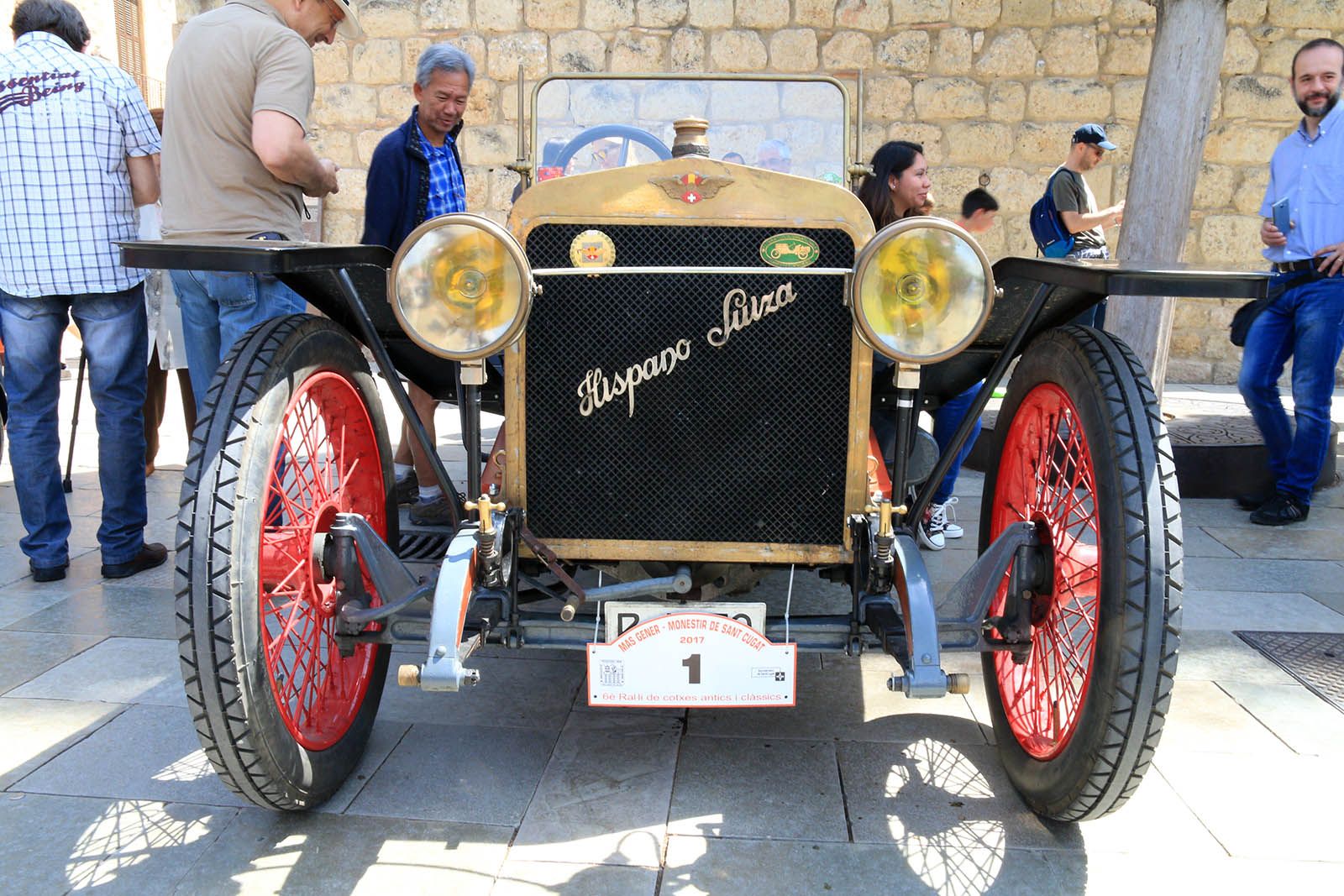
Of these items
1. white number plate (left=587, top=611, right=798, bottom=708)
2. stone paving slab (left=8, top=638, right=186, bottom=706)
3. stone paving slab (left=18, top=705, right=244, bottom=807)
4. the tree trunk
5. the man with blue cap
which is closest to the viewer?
white number plate (left=587, top=611, right=798, bottom=708)

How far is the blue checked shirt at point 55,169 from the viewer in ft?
11.2

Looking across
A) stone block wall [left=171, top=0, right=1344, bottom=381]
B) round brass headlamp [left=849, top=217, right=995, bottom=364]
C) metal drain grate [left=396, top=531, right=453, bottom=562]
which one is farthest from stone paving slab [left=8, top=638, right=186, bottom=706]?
stone block wall [left=171, top=0, right=1344, bottom=381]

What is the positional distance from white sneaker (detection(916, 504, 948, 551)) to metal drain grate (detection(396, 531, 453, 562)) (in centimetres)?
183

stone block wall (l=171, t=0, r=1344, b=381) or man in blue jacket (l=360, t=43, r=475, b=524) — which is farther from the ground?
stone block wall (l=171, t=0, r=1344, b=381)

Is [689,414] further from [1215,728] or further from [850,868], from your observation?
[1215,728]

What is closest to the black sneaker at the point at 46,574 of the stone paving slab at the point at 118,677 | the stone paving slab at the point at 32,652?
the stone paving slab at the point at 32,652

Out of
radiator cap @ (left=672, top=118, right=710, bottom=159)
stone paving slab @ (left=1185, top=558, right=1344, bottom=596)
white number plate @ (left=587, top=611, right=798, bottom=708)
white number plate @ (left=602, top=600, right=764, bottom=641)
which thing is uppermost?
radiator cap @ (left=672, top=118, right=710, bottom=159)

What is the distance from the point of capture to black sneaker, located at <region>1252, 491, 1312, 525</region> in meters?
4.50

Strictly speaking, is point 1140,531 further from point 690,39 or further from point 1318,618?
point 690,39

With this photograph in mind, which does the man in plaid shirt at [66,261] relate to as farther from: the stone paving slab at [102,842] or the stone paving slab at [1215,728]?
the stone paving slab at [1215,728]

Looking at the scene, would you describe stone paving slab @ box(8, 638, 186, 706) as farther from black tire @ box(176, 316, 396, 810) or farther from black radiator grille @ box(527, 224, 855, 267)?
black radiator grille @ box(527, 224, 855, 267)

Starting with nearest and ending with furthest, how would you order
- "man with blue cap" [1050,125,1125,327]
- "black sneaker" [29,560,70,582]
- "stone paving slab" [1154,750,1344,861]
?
"stone paving slab" [1154,750,1344,861], "black sneaker" [29,560,70,582], "man with blue cap" [1050,125,1125,327]

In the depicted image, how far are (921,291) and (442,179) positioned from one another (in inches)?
104

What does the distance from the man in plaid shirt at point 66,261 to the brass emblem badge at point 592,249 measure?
7.12 feet
